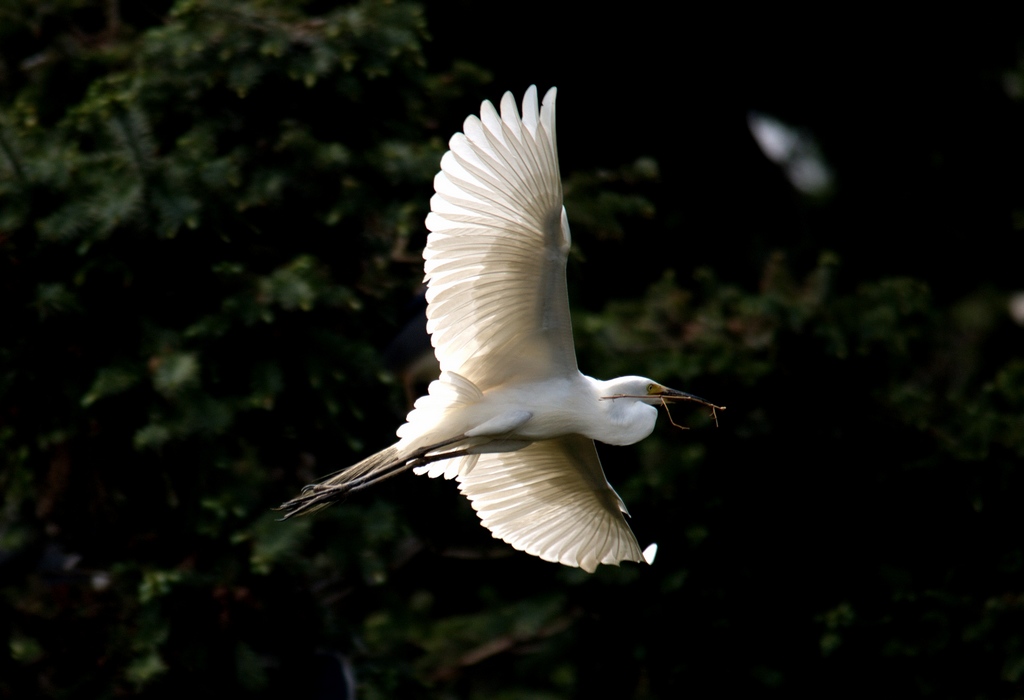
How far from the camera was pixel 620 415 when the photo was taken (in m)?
3.33

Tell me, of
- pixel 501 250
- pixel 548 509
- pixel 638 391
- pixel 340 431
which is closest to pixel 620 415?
pixel 638 391

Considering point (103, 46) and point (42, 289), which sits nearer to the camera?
point (42, 289)

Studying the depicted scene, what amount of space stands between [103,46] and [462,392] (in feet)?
8.73

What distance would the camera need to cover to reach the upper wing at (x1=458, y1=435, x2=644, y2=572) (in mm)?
3646

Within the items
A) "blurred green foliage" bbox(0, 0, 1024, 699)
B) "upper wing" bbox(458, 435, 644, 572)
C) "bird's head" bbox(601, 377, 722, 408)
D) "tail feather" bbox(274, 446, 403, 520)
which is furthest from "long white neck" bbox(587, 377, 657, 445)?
"blurred green foliage" bbox(0, 0, 1024, 699)

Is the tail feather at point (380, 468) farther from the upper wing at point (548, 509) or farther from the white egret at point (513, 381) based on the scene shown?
the upper wing at point (548, 509)

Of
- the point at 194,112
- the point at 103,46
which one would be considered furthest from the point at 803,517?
the point at 103,46

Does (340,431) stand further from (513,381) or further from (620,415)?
(620,415)

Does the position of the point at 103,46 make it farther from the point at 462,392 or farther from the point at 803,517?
Result: the point at 803,517

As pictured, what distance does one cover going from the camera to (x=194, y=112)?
4543 mm

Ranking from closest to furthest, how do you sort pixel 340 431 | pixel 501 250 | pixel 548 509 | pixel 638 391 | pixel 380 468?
pixel 501 250 < pixel 380 468 < pixel 638 391 < pixel 548 509 < pixel 340 431

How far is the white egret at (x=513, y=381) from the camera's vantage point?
9.54 feet

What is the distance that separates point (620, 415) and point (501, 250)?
61 cm

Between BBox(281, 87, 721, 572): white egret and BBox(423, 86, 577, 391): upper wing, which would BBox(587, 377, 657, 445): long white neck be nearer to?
BBox(281, 87, 721, 572): white egret
